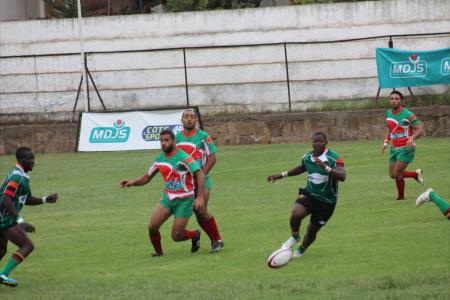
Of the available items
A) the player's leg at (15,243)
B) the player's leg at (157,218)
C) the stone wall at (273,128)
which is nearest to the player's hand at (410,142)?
the player's leg at (157,218)

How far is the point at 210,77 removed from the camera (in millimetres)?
34750

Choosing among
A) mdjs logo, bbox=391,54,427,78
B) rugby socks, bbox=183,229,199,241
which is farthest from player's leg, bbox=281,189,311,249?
mdjs logo, bbox=391,54,427,78

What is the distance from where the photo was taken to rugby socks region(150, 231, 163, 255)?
14.0 m

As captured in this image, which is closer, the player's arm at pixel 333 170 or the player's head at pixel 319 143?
the player's arm at pixel 333 170

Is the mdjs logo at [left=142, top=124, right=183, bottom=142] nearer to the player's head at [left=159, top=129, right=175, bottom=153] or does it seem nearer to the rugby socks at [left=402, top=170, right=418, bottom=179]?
the rugby socks at [left=402, top=170, right=418, bottom=179]

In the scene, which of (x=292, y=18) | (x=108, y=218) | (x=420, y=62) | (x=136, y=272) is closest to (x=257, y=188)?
(x=108, y=218)

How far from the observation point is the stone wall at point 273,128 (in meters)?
30.4

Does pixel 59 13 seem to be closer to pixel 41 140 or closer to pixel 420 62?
pixel 41 140

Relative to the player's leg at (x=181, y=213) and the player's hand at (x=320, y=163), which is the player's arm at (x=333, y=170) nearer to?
the player's hand at (x=320, y=163)

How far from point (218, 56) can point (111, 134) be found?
214 inches

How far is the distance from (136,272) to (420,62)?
19564mm

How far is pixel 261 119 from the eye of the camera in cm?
3183

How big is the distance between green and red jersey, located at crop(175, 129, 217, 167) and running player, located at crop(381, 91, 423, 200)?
5.27 m

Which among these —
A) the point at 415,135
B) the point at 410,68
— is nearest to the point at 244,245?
the point at 415,135
